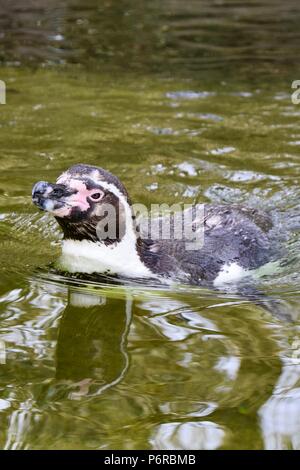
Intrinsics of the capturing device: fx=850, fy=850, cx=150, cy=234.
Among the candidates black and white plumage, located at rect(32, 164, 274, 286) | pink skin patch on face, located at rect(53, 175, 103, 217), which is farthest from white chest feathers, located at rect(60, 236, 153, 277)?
pink skin patch on face, located at rect(53, 175, 103, 217)

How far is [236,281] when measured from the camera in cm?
485

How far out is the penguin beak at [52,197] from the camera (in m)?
4.34

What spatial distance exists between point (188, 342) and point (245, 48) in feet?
26.8

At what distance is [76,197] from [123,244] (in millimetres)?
400

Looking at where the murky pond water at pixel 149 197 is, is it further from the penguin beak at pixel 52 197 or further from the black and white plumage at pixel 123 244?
the penguin beak at pixel 52 197

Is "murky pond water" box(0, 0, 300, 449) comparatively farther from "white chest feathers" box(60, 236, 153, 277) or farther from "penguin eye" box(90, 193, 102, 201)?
"penguin eye" box(90, 193, 102, 201)

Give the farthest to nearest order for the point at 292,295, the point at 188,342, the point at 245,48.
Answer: the point at 245,48 < the point at 292,295 < the point at 188,342

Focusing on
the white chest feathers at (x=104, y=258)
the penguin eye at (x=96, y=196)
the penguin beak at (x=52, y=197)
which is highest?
the penguin eye at (x=96, y=196)

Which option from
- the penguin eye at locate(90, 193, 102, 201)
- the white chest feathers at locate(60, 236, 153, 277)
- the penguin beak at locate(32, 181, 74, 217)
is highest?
the penguin eye at locate(90, 193, 102, 201)

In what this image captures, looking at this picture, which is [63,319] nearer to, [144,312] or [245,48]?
[144,312]

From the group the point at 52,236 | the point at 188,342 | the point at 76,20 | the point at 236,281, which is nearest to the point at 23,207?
the point at 52,236

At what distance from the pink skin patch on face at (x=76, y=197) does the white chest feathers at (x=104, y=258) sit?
0.24 metres

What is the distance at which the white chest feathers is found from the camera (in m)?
4.62

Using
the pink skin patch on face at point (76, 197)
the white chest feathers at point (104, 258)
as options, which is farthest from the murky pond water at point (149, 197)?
the pink skin patch on face at point (76, 197)
